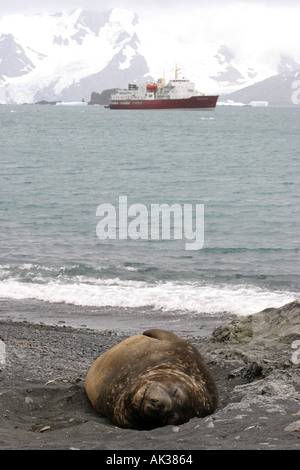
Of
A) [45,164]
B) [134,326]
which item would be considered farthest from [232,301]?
[45,164]

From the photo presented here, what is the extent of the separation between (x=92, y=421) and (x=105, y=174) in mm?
28499

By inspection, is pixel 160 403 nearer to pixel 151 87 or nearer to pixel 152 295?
pixel 152 295

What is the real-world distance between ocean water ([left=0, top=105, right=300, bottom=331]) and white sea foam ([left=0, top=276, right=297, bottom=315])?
0.8 inches

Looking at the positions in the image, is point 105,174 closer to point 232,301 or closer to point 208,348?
point 232,301

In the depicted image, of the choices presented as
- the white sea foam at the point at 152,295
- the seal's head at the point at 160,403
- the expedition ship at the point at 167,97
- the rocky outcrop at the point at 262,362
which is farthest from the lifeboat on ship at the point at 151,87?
the seal's head at the point at 160,403

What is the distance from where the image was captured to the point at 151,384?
12.8 ft

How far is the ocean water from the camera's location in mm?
10781

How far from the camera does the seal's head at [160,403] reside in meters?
3.83

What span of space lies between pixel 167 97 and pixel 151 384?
111m

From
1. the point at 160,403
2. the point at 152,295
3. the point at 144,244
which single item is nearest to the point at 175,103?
the point at 144,244

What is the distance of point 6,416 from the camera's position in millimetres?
4469

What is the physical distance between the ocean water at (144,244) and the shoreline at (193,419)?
2995mm

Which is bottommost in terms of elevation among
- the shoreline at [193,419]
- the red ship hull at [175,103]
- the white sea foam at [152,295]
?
the white sea foam at [152,295]

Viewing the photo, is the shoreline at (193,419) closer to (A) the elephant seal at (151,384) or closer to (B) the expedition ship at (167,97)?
(A) the elephant seal at (151,384)
